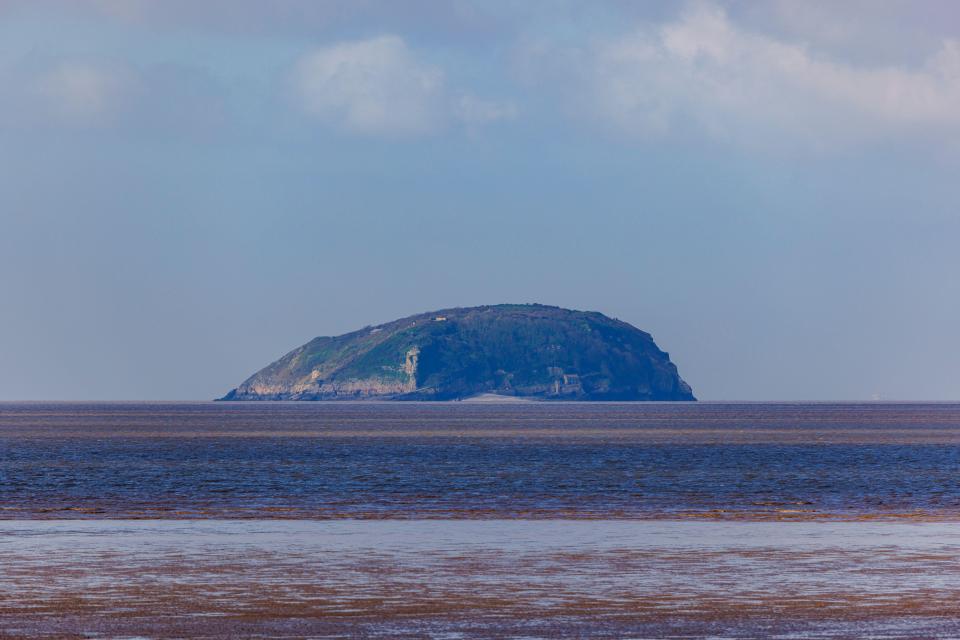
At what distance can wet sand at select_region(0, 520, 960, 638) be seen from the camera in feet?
63.7

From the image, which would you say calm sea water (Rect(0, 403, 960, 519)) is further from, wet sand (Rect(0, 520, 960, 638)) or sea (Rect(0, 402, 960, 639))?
wet sand (Rect(0, 520, 960, 638))

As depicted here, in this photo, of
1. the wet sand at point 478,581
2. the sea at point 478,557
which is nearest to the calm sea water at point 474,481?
the sea at point 478,557

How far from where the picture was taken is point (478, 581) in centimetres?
2409

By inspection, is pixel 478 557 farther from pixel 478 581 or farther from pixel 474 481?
pixel 474 481

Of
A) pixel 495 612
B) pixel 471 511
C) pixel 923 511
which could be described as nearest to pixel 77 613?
pixel 495 612

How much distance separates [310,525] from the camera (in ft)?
119

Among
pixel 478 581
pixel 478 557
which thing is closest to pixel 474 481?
pixel 478 557

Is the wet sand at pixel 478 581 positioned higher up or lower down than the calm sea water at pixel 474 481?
higher up

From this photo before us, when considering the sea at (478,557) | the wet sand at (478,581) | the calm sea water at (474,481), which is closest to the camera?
the wet sand at (478,581)

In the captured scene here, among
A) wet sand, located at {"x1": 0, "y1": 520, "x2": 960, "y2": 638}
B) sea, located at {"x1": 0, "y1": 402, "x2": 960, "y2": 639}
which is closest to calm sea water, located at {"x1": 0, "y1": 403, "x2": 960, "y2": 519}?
sea, located at {"x1": 0, "y1": 402, "x2": 960, "y2": 639}

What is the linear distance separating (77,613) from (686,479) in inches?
1822

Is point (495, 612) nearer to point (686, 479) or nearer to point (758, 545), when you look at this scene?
point (758, 545)

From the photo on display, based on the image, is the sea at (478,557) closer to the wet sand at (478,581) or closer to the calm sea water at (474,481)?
the wet sand at (478,581)

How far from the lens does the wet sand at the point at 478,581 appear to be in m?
19.4
